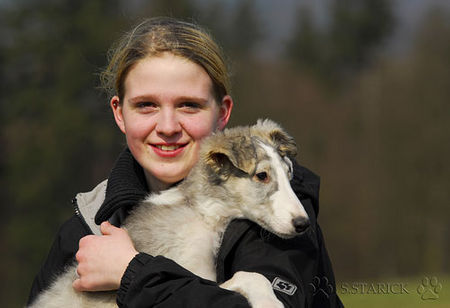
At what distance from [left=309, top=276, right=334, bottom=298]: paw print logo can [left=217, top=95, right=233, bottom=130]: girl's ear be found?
1526 mm

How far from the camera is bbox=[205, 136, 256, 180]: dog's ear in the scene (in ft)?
15.6

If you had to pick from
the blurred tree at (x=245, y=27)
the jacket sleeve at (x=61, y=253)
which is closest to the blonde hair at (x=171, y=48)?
the jacket sleeve at (x=61, y=253)

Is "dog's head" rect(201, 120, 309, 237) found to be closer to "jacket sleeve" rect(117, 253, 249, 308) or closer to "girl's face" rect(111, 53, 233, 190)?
"girl's face" rect(111, 53, 233, 190)

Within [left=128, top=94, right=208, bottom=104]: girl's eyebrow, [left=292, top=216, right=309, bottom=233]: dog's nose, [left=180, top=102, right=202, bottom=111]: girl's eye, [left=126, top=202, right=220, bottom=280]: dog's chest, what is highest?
[left=128, top=94, right=208, bottom=104]: girl's eyebrow

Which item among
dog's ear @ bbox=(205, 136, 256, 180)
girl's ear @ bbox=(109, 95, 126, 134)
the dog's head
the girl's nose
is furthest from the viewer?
girl's ear @ bbox=(109, 95, 126, 134)

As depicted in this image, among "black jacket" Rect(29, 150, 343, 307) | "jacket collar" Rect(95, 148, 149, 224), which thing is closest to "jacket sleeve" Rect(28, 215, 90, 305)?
"black jacket" Rect(29, 150, 343, 307)

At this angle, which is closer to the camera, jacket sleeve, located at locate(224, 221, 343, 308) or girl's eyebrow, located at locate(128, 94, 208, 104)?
jacket sleeve, located at locate(224, 221, 343, 308)

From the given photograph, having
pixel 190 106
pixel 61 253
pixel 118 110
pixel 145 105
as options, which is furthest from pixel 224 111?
pixel 61 253

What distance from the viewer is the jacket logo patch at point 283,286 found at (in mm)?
3936

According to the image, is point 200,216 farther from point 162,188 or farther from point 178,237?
point 162,188

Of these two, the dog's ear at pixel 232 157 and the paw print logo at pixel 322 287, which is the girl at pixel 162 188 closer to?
the paw print logo at pixel 322 287

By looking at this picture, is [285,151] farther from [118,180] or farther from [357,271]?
[357,271]

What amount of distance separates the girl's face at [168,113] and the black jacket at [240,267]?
1.18ft

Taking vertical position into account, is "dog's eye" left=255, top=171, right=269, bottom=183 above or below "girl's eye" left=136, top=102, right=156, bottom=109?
below
